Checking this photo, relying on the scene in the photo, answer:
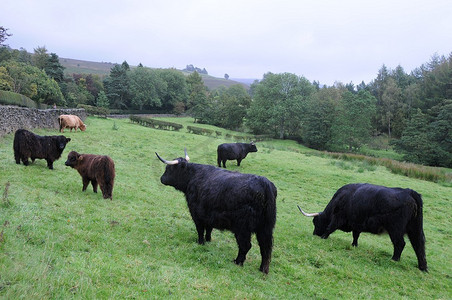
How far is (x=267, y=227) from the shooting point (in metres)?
5.84

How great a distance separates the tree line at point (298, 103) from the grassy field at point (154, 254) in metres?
35.4

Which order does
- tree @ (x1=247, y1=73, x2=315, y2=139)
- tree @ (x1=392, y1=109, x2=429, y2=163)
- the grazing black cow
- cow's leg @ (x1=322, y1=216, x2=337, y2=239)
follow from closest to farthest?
the grazing black cow
cow's leg @ (x1=322, y1=216, x2=337, y2=239)
tree @ (x1=392, y1=109, x2=429, y2=163)
tree @ (x1=247, y1=73, x2=315, y2=139)

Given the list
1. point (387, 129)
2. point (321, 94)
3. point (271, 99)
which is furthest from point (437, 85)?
point (271, 99)

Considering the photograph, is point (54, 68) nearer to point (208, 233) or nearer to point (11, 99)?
point (11, 99)

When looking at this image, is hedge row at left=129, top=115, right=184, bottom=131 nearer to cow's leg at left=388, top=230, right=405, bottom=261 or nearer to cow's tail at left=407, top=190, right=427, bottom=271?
cow's leg at left=388, top=230, right=405, bottom=261

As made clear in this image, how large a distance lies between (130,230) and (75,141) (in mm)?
13450

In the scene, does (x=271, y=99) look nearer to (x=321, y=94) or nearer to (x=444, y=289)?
(x=321, y=94)

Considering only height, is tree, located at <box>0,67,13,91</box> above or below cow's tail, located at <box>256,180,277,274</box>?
above

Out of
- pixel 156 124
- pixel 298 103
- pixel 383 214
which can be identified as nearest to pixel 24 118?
pixel 383 214

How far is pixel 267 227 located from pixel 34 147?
31.7 feet

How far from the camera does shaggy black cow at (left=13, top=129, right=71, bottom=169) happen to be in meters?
11.0

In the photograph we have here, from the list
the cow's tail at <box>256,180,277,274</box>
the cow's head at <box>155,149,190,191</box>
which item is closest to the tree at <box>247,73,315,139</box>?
the cow's head at <box>155,149,190,191</box>

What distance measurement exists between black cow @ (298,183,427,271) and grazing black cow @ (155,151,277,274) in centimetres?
338

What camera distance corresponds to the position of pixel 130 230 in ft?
22.2
